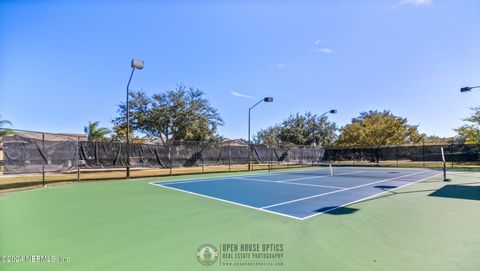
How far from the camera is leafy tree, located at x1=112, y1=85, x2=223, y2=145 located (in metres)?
25.4

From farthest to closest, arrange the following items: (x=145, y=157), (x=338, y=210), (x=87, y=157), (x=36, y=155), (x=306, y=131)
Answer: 1. (x=306, y=131)
2. (x=145, y=157)
3. (x=87, y=157)
4. (x=36, y=155)
5. (x=338, y=210)

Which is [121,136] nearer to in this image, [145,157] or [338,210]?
[145,157]

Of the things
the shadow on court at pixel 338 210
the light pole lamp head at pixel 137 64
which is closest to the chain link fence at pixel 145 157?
the light pole lamp head at pixel 137 64

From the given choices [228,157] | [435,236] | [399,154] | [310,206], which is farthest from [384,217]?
[399,154]

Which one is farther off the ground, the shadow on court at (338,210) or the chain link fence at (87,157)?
the chain link fence at (87,157)

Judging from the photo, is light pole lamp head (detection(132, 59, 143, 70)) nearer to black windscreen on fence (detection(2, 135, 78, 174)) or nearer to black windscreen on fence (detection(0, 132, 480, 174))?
black windscreen on fence (detection(0, 132, 480, 174))

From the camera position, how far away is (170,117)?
25766 mm

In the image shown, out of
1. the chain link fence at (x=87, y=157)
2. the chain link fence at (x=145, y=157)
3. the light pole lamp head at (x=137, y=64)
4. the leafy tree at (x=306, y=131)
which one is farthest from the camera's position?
the leafy tree at (x=306, y=131)

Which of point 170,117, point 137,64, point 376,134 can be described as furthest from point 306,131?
point 137,64

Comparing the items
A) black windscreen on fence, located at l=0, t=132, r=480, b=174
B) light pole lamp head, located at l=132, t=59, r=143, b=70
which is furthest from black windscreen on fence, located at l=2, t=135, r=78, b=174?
light pole lamp head, located at l=132, t=59, r=143, b=70

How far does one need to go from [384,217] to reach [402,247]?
1.70 meters

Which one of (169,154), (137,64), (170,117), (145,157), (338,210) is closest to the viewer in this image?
(338,210)

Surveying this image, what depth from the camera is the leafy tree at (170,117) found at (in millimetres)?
25406

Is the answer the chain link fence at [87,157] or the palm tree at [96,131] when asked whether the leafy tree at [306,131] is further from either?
the palm tree at [96,131]
